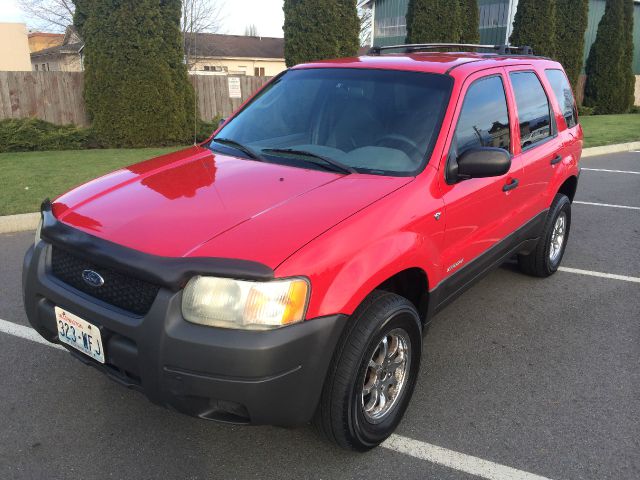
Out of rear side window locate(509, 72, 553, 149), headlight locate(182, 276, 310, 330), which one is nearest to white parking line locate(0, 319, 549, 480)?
headlight locate(182, 276, 310, 330)

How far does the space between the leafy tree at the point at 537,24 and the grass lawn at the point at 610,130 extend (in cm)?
343

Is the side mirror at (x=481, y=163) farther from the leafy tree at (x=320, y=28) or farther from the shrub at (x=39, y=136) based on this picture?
the leafy tree at (x=320, y=28)

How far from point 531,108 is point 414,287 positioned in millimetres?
2018

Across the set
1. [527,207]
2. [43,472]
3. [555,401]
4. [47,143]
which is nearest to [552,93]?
[527,207]

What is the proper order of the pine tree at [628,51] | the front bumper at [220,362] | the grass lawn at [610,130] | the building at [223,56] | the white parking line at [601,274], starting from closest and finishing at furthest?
the front bumper at [220,362] → the white parking line at [601,274] → the grass lawn at [610,130] → the pine tree at [628,51] → the building at [223,56]

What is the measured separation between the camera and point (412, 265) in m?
2.68

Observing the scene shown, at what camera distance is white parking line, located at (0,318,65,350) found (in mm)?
3648

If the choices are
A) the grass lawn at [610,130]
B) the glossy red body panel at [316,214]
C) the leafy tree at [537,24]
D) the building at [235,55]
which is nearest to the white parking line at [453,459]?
the glossy red body panel at [316,214]

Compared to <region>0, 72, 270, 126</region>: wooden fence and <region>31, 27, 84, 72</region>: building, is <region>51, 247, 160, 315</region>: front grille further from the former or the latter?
<region>31, 27, 84, 72</region>: building

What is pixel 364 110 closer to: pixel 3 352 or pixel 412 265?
pixel 412 265

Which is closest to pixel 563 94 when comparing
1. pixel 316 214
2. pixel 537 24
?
pixel 316 214

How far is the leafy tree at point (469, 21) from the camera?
19.5 metres

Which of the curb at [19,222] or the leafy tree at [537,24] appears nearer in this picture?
the curb at [19,222]

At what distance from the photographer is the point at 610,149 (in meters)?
13.5
